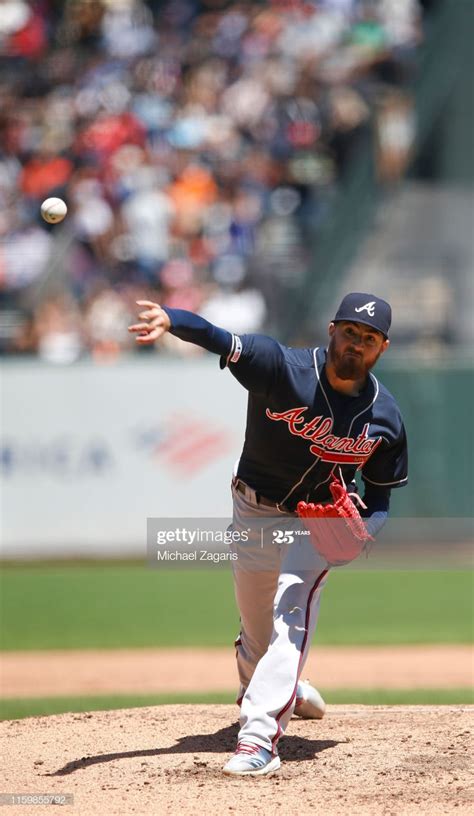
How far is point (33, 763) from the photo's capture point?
5.16 meters

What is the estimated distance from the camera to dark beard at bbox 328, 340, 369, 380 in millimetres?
4953

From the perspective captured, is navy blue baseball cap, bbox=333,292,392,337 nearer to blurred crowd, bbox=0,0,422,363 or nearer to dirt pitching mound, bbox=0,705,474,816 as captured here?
dirt pitching mound, bbox=0,705,474,816

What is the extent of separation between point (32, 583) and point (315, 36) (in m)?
8.48

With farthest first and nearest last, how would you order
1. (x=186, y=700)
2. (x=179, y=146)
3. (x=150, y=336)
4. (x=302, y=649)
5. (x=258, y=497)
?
(x=179, y=146), (x=186, y=700), (x=258, y=497), (x=302, y=649), (x=150, y=336)

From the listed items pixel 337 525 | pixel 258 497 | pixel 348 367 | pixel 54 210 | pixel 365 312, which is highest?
pixel 54 210

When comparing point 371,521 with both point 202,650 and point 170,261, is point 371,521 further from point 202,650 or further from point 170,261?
point 170,261

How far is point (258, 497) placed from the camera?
5.35 metres

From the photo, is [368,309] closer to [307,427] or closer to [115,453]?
[307,427]

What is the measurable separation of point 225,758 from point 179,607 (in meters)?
5.55

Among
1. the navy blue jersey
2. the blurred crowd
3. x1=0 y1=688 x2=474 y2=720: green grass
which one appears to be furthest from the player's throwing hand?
the blurred crowd

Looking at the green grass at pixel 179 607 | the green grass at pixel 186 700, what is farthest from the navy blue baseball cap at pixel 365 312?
the green grass at pixel 179 607

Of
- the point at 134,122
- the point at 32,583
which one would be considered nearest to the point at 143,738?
the point at 32,583

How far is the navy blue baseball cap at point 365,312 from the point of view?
487cm

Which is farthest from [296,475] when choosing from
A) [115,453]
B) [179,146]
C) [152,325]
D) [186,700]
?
[179,146]
